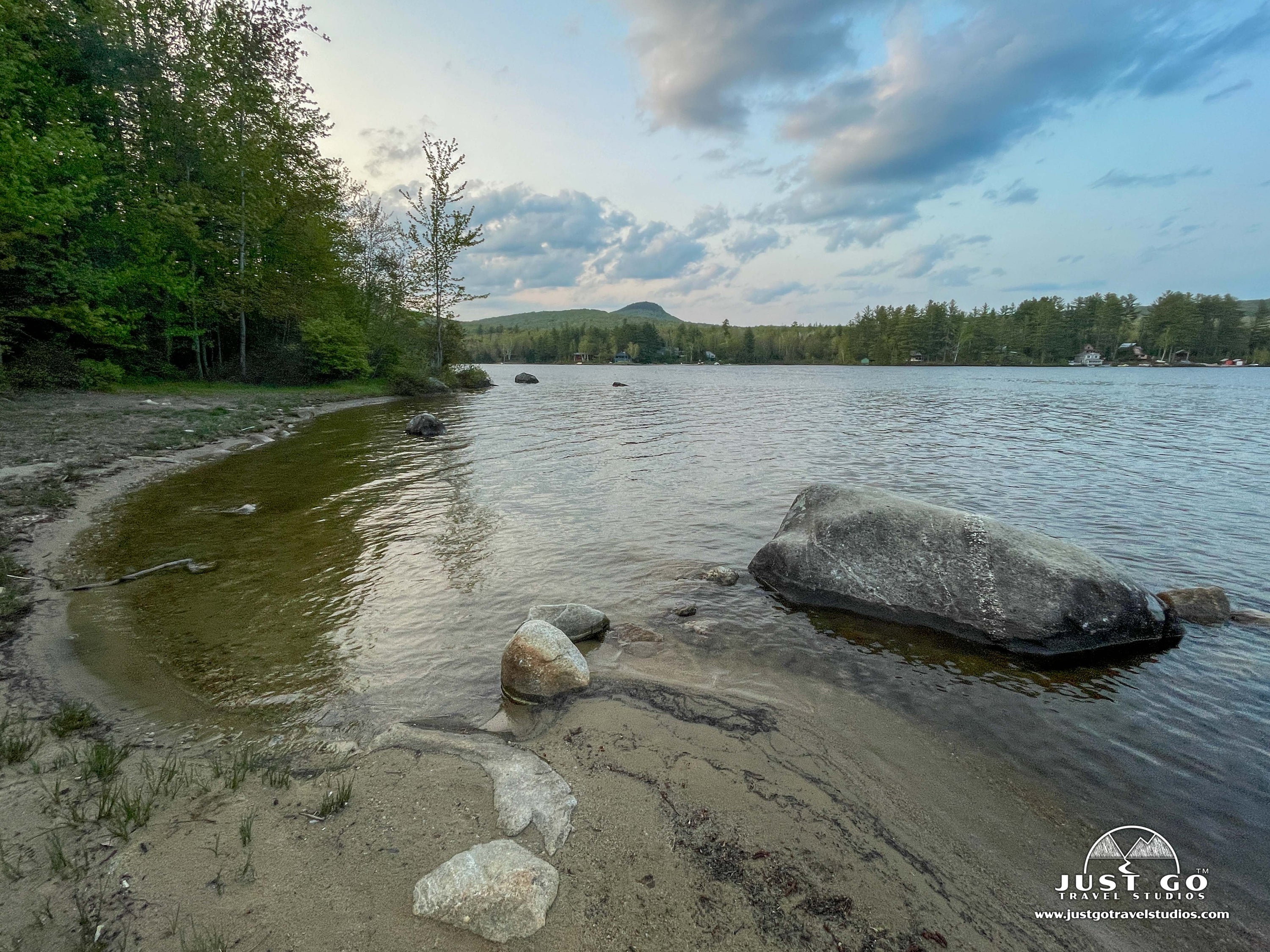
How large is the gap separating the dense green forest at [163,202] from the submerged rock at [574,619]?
89.4ft

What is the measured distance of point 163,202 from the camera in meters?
27.2

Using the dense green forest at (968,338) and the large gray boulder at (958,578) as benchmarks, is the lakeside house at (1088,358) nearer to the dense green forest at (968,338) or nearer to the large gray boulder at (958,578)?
the dense green forest at (968,338)

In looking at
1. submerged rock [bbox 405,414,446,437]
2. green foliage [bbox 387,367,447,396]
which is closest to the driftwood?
submerged rock [bbox 405,414,446,437]

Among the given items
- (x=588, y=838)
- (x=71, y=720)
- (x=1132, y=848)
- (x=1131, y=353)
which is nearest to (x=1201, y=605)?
(x=1132, y=848)

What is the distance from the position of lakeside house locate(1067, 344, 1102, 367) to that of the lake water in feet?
449

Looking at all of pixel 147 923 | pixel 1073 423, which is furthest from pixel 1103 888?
pixel 1073 423

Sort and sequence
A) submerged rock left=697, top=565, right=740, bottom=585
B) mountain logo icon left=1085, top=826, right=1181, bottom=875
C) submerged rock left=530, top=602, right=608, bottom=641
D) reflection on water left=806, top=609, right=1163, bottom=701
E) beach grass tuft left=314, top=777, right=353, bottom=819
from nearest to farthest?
beach grass tuft left=314, top=777, right=353, bottom=819
mountain logo icon left=1085, top=826, right=1181, bottom=875
reflection on water left=806, top=609, right=1163, bottom=701
submerged rock left=530, top=602, right=608, bottom=641
submerged rock left=697, top=565, right=740, bottom=585

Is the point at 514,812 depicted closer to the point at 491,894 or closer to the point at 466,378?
the point at 491,894

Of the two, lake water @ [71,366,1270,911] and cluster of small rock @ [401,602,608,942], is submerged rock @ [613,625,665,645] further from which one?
cluster of small rock @ [401,602,608,942]

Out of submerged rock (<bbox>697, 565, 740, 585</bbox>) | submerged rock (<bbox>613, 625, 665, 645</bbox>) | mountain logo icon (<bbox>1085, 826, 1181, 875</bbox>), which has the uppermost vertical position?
submerged rock (<bbox>697, 565, 740, 585</bbox>)

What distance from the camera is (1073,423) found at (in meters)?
29.6

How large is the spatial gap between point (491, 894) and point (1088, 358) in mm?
170560

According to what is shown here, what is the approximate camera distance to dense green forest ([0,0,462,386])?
72.8 ft

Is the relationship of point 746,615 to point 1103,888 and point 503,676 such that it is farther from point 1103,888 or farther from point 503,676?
point 1103,888
